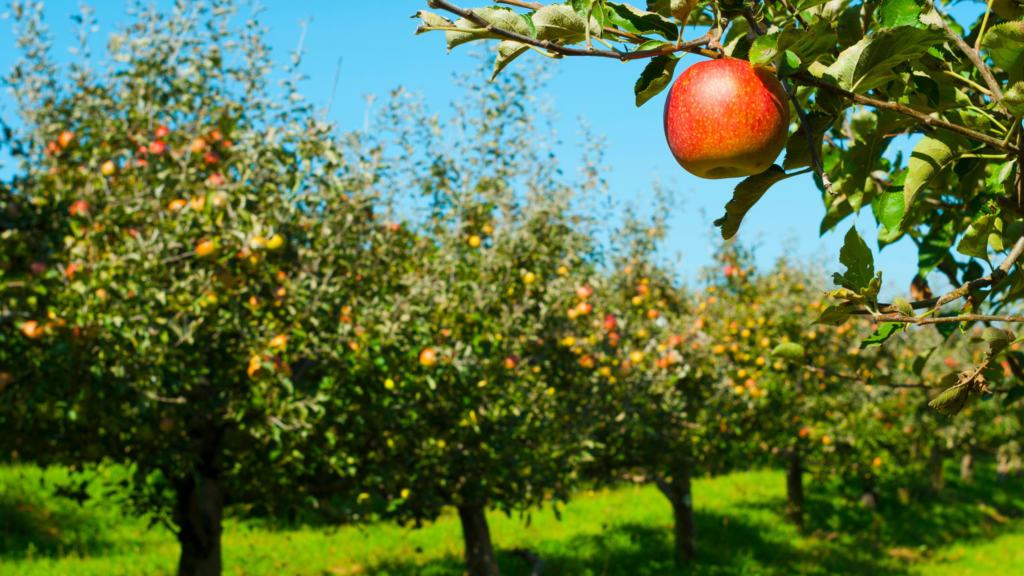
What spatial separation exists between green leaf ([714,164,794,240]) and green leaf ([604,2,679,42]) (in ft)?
1.11

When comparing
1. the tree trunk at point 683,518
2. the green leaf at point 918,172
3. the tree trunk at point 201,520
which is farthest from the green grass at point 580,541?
the green leaf at point 918,172

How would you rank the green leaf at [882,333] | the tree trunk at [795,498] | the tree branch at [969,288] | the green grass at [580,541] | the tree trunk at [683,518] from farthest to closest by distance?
the tree trunk at [795,498] < the tree trunk at [683,518] < the green grass at [580,541] < the green leaf at [882,333] < the tree branch at [969,288]

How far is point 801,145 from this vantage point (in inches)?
60.7

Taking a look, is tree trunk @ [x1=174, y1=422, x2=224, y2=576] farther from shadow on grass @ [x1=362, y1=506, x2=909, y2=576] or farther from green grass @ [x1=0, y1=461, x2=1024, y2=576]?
shadow on grass @ [x1=362, y1=506, x2=909, y2=576]

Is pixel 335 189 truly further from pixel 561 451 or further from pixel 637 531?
pixel 637 531

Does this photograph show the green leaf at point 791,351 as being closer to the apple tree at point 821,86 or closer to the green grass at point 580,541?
the apple tree at point 821,86

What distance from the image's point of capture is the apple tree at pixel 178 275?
14.5 feet

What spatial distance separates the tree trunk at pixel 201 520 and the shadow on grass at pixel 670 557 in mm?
4030

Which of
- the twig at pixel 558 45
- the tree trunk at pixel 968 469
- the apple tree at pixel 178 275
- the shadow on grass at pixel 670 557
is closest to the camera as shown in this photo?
the twig at pixel 558 45

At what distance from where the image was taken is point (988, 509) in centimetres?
1875

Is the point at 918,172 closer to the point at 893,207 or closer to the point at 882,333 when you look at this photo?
the point at 893,207

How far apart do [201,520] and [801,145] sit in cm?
593

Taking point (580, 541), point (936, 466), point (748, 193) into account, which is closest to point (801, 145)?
point (748, 193)

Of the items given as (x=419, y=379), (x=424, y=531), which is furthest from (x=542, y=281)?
(x=424, y=531)
